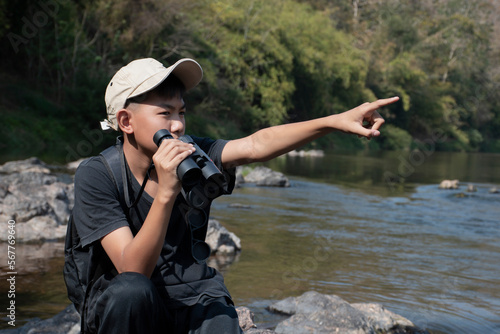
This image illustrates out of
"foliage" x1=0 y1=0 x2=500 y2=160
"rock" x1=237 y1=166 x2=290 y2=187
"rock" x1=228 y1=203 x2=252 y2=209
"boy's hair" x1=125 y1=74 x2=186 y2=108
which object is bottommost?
"rock" x1=228 y1=203 x2=252 y2=209

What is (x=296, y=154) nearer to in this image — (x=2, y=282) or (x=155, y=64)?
(x=2, y=282)

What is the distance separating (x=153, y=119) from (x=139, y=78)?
6.9 inches

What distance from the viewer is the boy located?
7.51 feet

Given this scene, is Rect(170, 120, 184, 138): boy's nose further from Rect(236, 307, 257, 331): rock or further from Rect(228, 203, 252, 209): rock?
Rect(228, 203, 252, 209): rock

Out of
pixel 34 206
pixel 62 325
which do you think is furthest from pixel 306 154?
pixel 62 325

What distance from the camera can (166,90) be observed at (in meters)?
2.60

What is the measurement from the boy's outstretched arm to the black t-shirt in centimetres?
34

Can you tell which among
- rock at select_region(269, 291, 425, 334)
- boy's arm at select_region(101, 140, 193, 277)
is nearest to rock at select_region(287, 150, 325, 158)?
rock at select_region(269, 291, 425, 334)

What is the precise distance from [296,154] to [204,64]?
229 inches

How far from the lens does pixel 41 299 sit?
15.6 feet

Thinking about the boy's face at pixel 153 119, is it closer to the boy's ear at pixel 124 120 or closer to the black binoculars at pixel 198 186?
the boy's ear at pixel 124 120

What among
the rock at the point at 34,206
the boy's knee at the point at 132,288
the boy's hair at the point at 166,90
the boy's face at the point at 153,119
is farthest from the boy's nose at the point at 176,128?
the rock at the point at 34,206

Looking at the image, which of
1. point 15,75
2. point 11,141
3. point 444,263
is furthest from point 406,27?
point 444,263

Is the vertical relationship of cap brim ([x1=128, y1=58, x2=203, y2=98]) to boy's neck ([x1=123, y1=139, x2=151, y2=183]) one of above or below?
above
